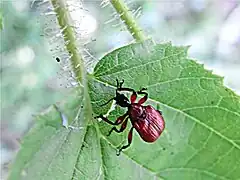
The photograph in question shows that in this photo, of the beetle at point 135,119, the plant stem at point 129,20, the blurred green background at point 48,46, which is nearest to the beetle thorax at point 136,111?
the beetle at point 135,119

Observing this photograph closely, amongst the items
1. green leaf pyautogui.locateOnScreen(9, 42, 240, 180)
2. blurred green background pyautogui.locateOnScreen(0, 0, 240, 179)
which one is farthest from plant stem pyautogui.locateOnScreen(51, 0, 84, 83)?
blurred green background pyautogui.locateOnScreen(0, 0, 240, 179)

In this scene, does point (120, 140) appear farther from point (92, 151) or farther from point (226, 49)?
point (226, 49)

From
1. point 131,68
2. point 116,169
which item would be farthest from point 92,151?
point 131,68

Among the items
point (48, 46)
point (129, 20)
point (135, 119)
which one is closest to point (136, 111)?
point (135, 119)

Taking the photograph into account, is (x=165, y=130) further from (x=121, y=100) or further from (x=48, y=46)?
(x=48, y=46)

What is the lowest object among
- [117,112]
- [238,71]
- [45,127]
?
[45,127]

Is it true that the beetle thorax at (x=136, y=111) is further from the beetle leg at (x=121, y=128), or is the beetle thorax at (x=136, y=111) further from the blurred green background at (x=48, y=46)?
the blurred green background at (x=48, y=46)
